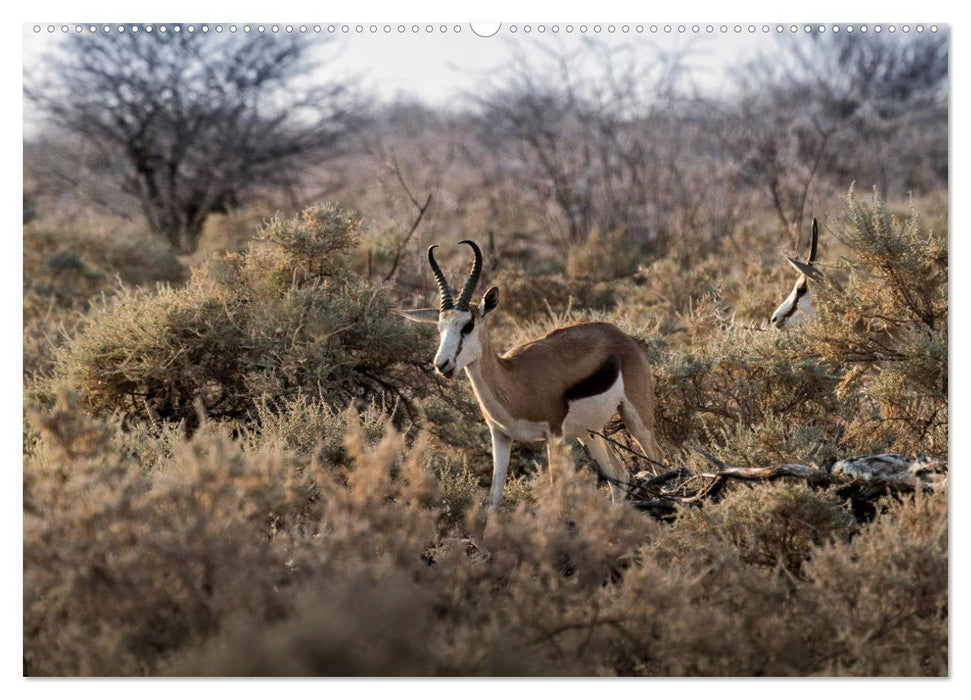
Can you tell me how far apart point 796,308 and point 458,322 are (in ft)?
13.7

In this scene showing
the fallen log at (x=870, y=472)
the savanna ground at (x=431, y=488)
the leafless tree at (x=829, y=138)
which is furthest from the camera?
the leafless tree at (x=829, y=138)

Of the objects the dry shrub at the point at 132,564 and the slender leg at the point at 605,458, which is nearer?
the dry shrub at the point at 132,564

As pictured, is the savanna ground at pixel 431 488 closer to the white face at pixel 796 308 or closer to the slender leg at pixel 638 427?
the slender leg at pixel 638 427

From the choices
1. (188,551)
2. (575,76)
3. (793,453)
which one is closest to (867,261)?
(793,453)

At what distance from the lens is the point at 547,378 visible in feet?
22.0

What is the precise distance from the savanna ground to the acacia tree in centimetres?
451

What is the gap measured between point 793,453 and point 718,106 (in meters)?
10.0

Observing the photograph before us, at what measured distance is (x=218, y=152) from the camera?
18.3 metres

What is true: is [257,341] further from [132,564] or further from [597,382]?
[132,564]

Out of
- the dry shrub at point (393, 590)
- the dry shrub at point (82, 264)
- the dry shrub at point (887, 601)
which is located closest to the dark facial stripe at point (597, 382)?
the dry shrub at point (393, 590)

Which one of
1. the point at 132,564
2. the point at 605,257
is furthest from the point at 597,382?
the point at 605,257

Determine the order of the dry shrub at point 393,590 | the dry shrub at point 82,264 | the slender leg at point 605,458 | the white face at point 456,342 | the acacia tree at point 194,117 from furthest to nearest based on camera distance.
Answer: the acacia tree at point 194,117 → the dry shrub at point 82,264 → the slender leg at point 605,458 → the white face at point 456,342 → the dry shrub at point 393,590

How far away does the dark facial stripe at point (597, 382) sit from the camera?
672 cm

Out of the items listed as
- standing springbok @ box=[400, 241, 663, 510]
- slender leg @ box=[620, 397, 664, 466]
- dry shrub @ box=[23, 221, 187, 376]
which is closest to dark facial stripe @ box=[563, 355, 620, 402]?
standing springbok @ box=[400, 241, 663, 510]
